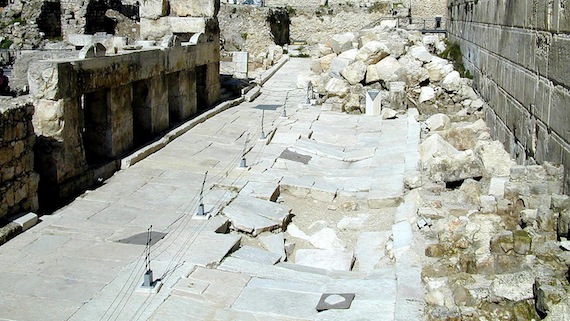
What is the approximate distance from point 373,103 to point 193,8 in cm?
469

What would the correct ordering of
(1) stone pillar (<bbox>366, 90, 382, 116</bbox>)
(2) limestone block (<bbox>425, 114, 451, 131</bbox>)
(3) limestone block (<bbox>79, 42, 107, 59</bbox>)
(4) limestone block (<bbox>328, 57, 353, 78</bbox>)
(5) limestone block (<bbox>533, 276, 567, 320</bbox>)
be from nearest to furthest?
(5) limestone block (<bbox>533, 276, 567, 320</bbox>)
(3) limestone block (<bbox>79, 42, 107, 59</bbox>)
(2) limestone block (<bbox>425, 114, 451, 131</bbox>)
(1) stone pillar (<bbox>366, 90, 382, 116</bbox>)
(4) limestone block (<bbox>328, 57, 353, 78</bbox>)

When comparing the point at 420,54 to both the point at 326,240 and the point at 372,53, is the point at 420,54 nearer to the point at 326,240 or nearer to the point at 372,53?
the point at 372,53

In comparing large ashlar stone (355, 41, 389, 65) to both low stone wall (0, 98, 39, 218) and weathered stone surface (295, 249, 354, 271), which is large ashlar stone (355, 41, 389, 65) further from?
low stone wall (0, 98, 39, 218)

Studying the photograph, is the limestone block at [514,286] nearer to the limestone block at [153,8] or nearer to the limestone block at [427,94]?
the limestone block at [427,94]

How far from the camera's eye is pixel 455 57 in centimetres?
1905

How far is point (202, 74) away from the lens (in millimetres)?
15727

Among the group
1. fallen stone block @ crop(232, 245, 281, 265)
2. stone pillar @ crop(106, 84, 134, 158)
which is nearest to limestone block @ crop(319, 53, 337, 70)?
stone pillar @ crop(106, 84, 134, 158)

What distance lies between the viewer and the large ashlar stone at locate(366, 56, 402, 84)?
16781mm

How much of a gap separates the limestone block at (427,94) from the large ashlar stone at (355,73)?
1.73 meters

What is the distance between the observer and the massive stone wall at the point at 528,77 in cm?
705

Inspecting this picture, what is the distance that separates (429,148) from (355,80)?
22.2 ft

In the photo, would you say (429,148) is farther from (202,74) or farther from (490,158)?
(202,74)

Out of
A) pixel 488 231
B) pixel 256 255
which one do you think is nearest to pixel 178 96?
pixel 256 255

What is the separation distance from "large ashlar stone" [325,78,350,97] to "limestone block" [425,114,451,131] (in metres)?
4.00
